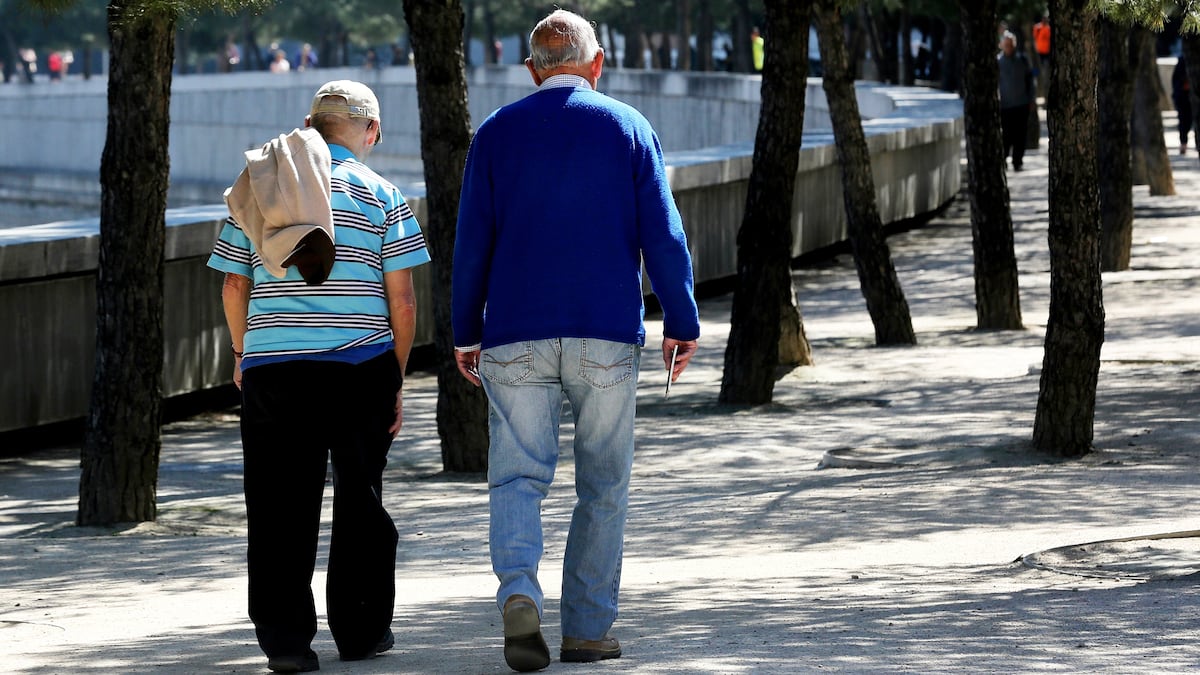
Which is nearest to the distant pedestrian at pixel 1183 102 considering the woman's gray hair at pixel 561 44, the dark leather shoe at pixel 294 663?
the woman's gray hair at pixel 561 44

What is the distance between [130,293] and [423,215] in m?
6.39

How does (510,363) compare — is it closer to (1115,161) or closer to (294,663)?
(294,663)

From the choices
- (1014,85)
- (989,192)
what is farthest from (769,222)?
(1014,85)

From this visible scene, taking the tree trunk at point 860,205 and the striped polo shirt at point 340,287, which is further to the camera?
the tree trunk at point 860,205

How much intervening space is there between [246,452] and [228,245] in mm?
540

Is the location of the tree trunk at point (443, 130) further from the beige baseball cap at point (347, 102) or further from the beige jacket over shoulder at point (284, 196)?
the beige jacket over shoulder at point (284, 196)

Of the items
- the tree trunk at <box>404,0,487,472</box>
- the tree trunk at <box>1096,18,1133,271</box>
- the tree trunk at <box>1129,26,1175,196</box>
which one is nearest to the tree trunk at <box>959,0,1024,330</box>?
the tree trunk at <box>1096,18,1133,271</box>

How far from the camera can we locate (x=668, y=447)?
11.6 m

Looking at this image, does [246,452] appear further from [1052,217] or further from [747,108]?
[747,108]

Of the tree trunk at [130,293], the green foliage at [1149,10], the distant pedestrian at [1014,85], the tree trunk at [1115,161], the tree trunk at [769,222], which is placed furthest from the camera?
the distant pedestrian at [1014,85]

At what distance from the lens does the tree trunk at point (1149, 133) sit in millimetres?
24891

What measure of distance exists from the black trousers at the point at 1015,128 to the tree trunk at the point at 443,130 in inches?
726

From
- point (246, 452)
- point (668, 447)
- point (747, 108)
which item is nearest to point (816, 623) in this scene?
point (246, 452)

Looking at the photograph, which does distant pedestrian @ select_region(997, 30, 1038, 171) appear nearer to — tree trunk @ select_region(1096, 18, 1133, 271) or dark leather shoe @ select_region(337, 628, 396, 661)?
tree trunk @ select_region(1096, 18, 1133, 271)
